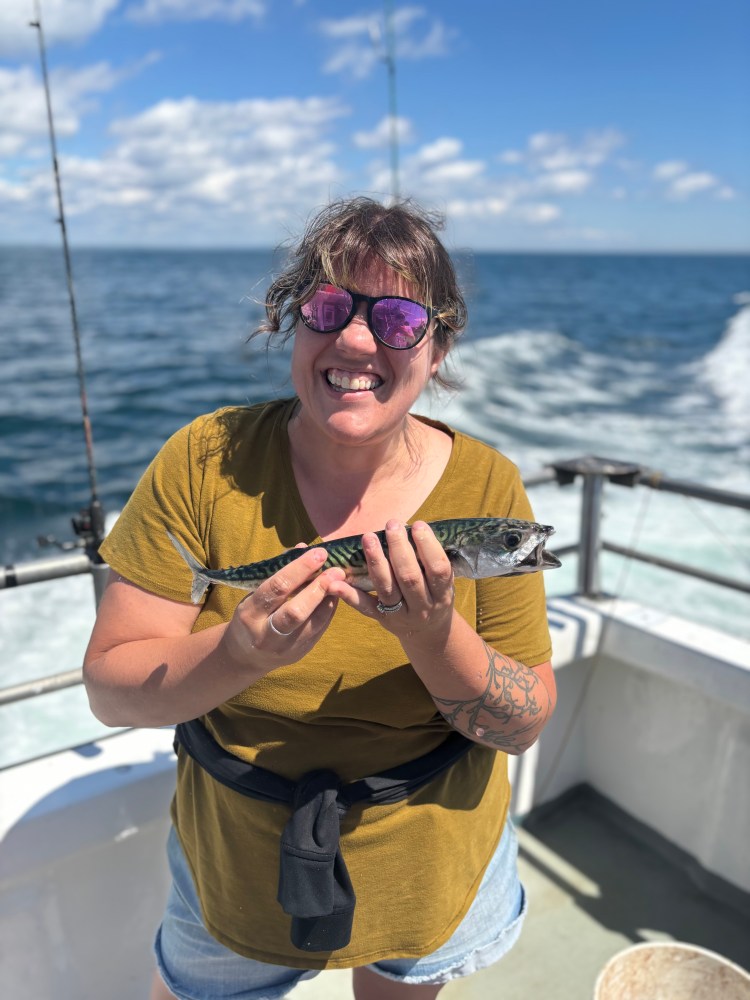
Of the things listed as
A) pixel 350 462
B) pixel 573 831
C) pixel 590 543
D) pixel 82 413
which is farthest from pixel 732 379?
pixel 350 462

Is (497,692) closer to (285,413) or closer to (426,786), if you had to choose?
(426,786)

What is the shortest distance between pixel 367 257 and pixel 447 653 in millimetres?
791

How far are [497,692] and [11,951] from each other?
5.30 feet

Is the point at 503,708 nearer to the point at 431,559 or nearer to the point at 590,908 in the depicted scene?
the point at 431,559

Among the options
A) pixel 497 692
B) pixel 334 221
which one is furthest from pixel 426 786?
pixel 334 221

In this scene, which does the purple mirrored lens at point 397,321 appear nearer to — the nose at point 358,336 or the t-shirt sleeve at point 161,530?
the nose at point 358,336

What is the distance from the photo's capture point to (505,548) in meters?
1.44

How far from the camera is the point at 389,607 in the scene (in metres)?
1.32

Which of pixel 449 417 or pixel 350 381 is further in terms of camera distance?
pixel 449 417

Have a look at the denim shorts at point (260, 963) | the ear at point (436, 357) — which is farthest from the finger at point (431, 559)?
the denim shorts at point (260, 963)

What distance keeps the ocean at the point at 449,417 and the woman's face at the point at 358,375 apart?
0.29 metres

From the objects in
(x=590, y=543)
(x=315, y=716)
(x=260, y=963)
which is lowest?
(x=260, y=963)

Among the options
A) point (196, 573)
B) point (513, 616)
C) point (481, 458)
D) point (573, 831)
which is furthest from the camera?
point (573, 831)

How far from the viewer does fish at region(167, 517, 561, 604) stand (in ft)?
4.61
